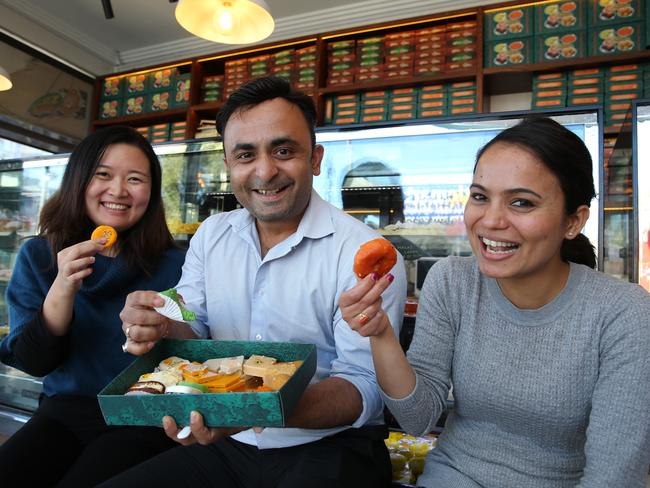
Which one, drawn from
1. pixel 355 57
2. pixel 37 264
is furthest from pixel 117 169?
pixel 355 57

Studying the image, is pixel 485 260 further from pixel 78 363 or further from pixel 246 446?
pixel 78 363

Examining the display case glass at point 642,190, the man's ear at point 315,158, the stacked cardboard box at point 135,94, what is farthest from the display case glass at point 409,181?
the stacked cardboard box at point 135,94

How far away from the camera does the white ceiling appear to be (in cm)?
463

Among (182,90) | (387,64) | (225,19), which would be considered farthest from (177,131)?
(225,19)

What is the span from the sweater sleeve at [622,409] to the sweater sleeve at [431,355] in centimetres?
35

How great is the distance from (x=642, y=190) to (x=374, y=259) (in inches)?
76.3

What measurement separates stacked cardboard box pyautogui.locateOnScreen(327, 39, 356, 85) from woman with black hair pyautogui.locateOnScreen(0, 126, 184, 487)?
2.65m

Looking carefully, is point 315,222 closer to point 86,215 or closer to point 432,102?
point 86,215

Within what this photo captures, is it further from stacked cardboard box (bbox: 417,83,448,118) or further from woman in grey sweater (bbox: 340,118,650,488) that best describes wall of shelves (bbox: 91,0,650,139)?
woman in grey sweater (bbox: 340,118,650,488)

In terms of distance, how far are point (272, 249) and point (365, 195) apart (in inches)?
53.4

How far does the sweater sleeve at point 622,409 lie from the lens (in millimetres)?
1053

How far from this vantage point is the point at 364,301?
3.52 feet

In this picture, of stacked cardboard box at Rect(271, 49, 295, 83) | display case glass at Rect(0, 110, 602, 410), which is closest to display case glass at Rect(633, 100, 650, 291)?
display case glass at Rect(0, 110, 602, 410)

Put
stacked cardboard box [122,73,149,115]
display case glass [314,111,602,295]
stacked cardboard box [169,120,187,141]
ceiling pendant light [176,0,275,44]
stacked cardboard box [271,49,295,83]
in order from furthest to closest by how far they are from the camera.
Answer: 1. stacked cardboard box [122,73,149,115]
2. stacked cardboard box [169,120,187,141]
3. stacked cardboard box [271,49,295,83]
4. ceiling pendant light [176,0,275,44]
5. display case glass [314,111,602,295]
